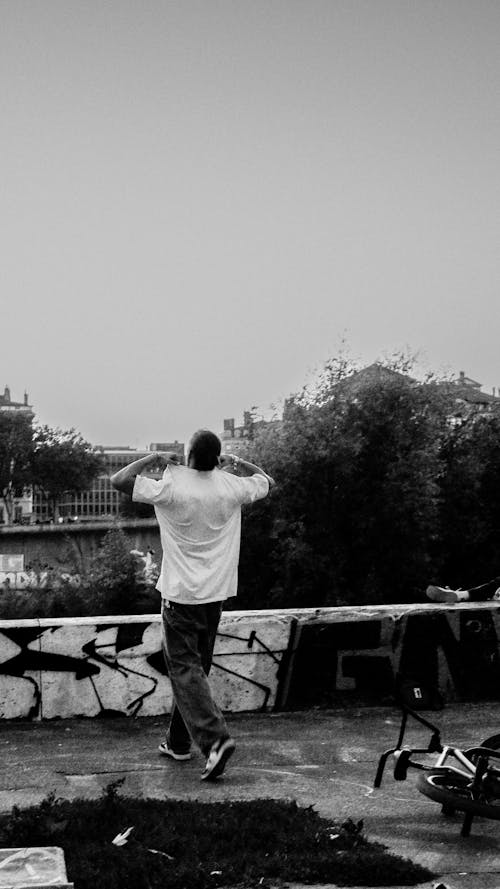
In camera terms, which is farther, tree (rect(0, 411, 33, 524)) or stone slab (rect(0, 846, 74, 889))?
tree (rect(0, 411, 33, 524))

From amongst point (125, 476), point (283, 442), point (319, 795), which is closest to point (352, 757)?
point (319, 795)

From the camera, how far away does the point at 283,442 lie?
1753 inches

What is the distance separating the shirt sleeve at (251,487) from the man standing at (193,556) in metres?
0.01

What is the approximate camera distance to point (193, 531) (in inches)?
245

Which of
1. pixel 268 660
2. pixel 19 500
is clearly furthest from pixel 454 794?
pixel 19 500

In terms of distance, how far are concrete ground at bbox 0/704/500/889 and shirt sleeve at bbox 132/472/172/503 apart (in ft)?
4.93

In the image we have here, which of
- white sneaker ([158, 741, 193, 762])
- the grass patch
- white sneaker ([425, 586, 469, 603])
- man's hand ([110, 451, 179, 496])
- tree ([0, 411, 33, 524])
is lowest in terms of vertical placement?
white sneaker ([158, 741, 193, 762])

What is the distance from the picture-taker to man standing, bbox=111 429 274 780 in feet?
20.1

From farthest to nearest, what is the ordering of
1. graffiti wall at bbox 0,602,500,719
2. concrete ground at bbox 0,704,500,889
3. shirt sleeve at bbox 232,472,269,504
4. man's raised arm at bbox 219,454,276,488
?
graffiti wall at bbox 0,602,500,719 → man's raised arm at bbox 219,454,276,488 → shirt sleeve at bbox 232,472,269,504 → concrete ground at bbox 0,704,500,889

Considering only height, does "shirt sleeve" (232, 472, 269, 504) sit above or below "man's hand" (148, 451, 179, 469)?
below

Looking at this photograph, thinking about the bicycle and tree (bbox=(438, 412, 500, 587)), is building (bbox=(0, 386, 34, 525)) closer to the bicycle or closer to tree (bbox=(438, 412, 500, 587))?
tree (bbox=(438, 412, 500, 587))

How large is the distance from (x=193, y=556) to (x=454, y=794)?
1959 mm

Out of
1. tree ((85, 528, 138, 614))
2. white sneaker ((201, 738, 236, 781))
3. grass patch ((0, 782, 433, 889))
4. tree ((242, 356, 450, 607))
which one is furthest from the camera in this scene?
tree ((85, 528, 138, 614))

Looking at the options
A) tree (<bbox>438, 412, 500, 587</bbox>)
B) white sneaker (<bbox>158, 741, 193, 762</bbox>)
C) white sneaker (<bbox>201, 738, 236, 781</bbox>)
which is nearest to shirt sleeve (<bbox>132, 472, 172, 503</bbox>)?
white sneaker (<bbox>201, 738, 236, 781</bbox>)
